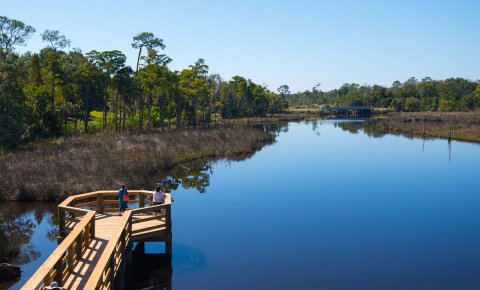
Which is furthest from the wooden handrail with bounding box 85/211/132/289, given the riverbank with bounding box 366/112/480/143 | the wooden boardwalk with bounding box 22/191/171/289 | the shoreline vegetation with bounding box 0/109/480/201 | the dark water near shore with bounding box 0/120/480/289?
the riverbank with bounding box 366/112/480/143

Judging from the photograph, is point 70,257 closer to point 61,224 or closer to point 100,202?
point 61,224

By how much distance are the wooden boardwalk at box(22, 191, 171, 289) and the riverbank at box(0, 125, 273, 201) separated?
8.93 metres

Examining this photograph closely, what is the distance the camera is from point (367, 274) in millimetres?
15906

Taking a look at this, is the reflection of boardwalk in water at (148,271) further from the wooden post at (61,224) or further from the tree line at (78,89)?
the tree line at (78,89)

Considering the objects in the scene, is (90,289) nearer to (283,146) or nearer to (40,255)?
(40,255)

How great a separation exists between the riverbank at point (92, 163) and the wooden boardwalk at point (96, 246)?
8.93 meters

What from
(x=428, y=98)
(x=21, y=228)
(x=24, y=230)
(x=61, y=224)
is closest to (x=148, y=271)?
(x=61, y=224)

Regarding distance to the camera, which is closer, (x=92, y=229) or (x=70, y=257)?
(x=70, y=257)

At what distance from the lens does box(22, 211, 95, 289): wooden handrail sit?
9234mm

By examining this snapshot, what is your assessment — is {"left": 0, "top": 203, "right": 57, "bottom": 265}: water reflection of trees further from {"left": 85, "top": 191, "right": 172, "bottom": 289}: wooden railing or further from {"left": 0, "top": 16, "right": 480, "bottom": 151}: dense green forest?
{"left": 0, "top": 16, "right": 480, "bottom": 151}: dense green forest

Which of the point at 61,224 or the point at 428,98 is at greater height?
the point at 428,98

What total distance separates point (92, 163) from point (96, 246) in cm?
1704

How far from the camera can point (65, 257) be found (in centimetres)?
1134

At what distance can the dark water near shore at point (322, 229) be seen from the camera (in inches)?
618
